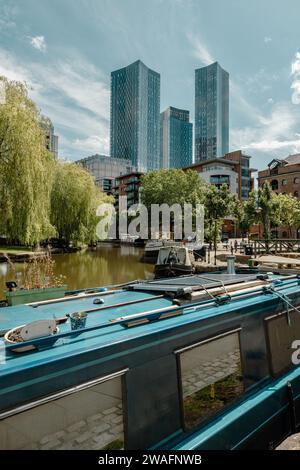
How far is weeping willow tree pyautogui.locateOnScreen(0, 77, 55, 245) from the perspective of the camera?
19.4 meters

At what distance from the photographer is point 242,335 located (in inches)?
169

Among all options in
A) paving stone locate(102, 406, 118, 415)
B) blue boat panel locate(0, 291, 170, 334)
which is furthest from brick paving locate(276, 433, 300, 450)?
paving stone locate(102, 406, 118, 415)

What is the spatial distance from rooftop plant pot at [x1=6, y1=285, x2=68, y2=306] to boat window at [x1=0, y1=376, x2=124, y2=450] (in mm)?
3461

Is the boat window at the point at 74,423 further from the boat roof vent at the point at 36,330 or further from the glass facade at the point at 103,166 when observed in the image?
the glass facade at the point at 103,166

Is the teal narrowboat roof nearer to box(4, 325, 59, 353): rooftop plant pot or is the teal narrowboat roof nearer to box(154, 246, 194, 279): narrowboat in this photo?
box(4, 325, 59, 353): rooftop plant pot

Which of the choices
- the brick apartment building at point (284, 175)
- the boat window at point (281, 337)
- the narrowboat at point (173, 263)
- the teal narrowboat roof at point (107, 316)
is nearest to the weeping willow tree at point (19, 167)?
the narrowboat at point (173, 263)

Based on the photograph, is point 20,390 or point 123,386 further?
point 123,386

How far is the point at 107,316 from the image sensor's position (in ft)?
14.0

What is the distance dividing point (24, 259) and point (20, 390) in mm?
27139

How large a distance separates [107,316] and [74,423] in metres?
1.64

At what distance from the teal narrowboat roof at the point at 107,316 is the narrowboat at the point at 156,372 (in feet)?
0.05

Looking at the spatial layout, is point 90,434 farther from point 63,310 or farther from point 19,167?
point 19,167
